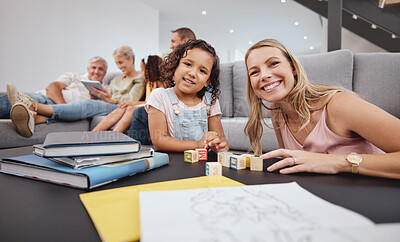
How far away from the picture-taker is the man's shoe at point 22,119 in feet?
5.34

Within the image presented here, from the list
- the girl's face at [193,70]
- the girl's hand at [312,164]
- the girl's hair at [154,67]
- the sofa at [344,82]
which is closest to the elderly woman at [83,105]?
the sofa at [344,82]

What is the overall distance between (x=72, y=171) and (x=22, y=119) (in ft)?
5.26

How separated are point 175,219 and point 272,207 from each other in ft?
0.42

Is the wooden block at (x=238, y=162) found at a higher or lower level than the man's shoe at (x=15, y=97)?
lower

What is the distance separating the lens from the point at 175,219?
27 cm

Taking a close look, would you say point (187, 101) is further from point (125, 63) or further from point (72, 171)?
point (125, 63)

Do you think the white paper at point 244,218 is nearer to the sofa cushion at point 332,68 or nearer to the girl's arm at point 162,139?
the girl's arm at point 162,139

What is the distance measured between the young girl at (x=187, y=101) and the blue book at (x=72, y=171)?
547mm

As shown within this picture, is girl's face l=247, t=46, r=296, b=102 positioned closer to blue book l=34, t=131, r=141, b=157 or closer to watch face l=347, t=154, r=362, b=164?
watch face l=347, t=154, r=362, b=164

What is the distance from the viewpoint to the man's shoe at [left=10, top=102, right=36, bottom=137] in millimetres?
1627

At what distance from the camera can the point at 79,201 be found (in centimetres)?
39

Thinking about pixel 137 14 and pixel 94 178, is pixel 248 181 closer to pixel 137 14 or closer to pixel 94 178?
pixel 94 178

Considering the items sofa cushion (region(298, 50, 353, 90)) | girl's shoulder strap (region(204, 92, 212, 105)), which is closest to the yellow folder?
girl's shoulder strap (region(204, 92, 212, 105))

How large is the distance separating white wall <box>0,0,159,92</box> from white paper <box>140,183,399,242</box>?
3902mm
